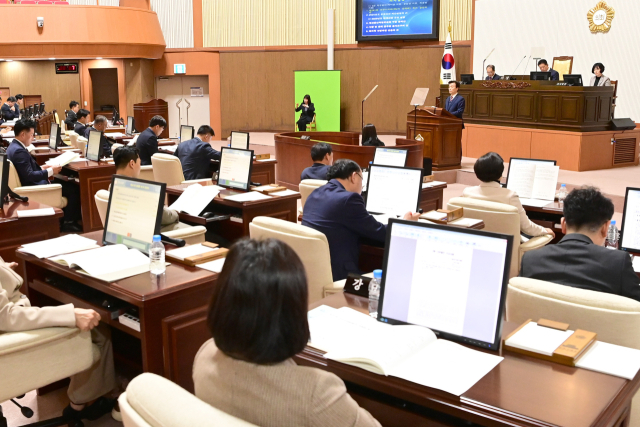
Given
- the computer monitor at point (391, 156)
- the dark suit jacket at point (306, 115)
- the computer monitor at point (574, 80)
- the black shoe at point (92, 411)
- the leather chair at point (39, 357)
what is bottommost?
the black shoe at point (92, 411)

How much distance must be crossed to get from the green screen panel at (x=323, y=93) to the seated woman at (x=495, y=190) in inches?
450

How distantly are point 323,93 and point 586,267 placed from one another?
1376cm

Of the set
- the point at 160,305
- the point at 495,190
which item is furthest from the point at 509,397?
the point at 495,190

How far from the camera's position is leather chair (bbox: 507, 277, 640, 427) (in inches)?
81.7

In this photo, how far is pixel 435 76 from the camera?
15422 mm

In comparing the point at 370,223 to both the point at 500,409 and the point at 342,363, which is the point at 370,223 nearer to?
the point at 342,363

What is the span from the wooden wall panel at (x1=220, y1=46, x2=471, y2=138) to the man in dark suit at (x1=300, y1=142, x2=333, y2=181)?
9.64 m

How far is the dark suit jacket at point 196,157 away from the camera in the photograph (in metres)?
7.23

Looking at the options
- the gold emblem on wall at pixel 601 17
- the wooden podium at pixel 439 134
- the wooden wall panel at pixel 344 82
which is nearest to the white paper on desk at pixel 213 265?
the wooden podium at pixel 439 134

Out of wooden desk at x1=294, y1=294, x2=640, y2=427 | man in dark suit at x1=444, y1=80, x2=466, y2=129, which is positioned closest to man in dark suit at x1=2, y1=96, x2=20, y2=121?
man in dark suit at x1=444, y1=80, x2=466, y2=129

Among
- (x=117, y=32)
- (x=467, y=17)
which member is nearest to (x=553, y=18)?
(x=467, y=17)

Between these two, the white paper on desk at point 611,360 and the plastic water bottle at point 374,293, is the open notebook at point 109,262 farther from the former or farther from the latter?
the white paper on desk at point 611,360

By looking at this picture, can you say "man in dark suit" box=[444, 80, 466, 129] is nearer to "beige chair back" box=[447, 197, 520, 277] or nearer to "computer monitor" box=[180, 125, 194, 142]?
"computer monitor" box=[180, 125, 194, 142]

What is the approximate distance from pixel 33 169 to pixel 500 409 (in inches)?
Answer: 241
